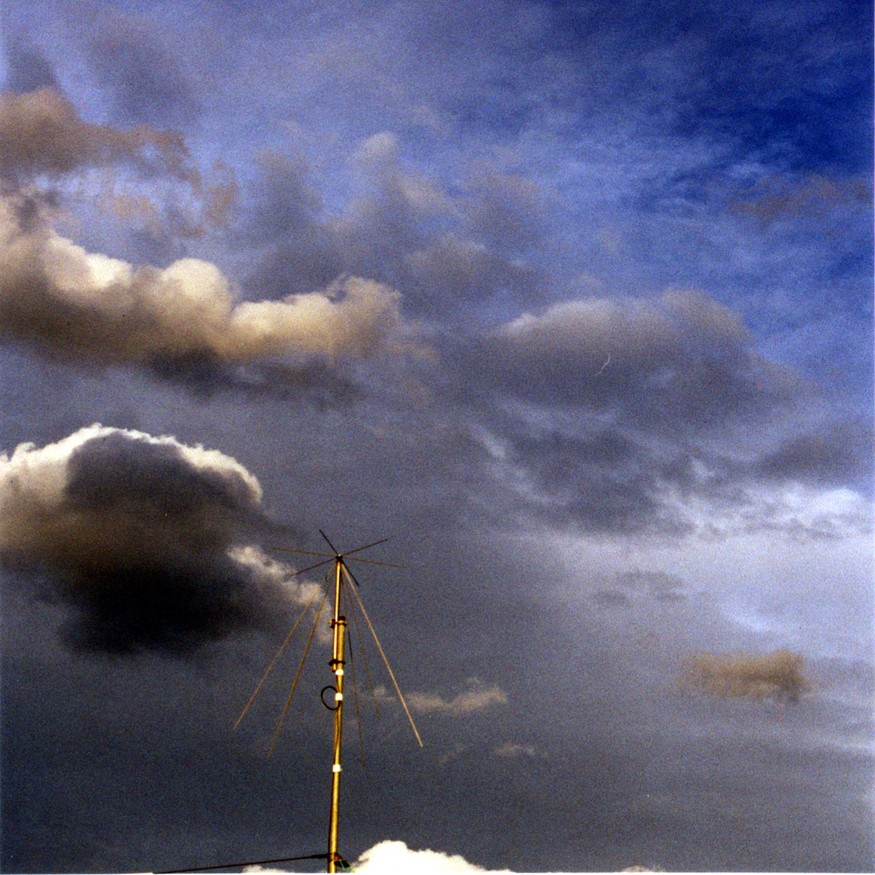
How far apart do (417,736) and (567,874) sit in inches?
321

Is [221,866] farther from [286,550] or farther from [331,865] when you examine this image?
[286,550]

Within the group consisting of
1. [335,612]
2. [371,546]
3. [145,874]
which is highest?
[371,546]

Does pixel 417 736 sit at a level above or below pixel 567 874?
above

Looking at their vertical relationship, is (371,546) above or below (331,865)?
above

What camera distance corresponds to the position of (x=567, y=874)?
142 feet

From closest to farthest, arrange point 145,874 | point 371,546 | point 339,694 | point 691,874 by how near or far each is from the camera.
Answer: point 691,874 → point 145,874 → point 339,694 → point 371,546

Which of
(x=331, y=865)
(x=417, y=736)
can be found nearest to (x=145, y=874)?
(x=331, y=865)

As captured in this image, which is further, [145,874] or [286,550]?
[286,550]

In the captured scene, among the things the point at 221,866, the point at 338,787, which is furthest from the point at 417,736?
the point at 221,866

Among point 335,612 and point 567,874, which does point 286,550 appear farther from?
point 567,874

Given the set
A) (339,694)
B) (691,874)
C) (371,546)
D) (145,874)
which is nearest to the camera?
(691,874)

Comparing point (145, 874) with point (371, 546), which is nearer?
point (145, 874)

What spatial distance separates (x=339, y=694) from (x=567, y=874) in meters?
13.2

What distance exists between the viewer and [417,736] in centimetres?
4806
